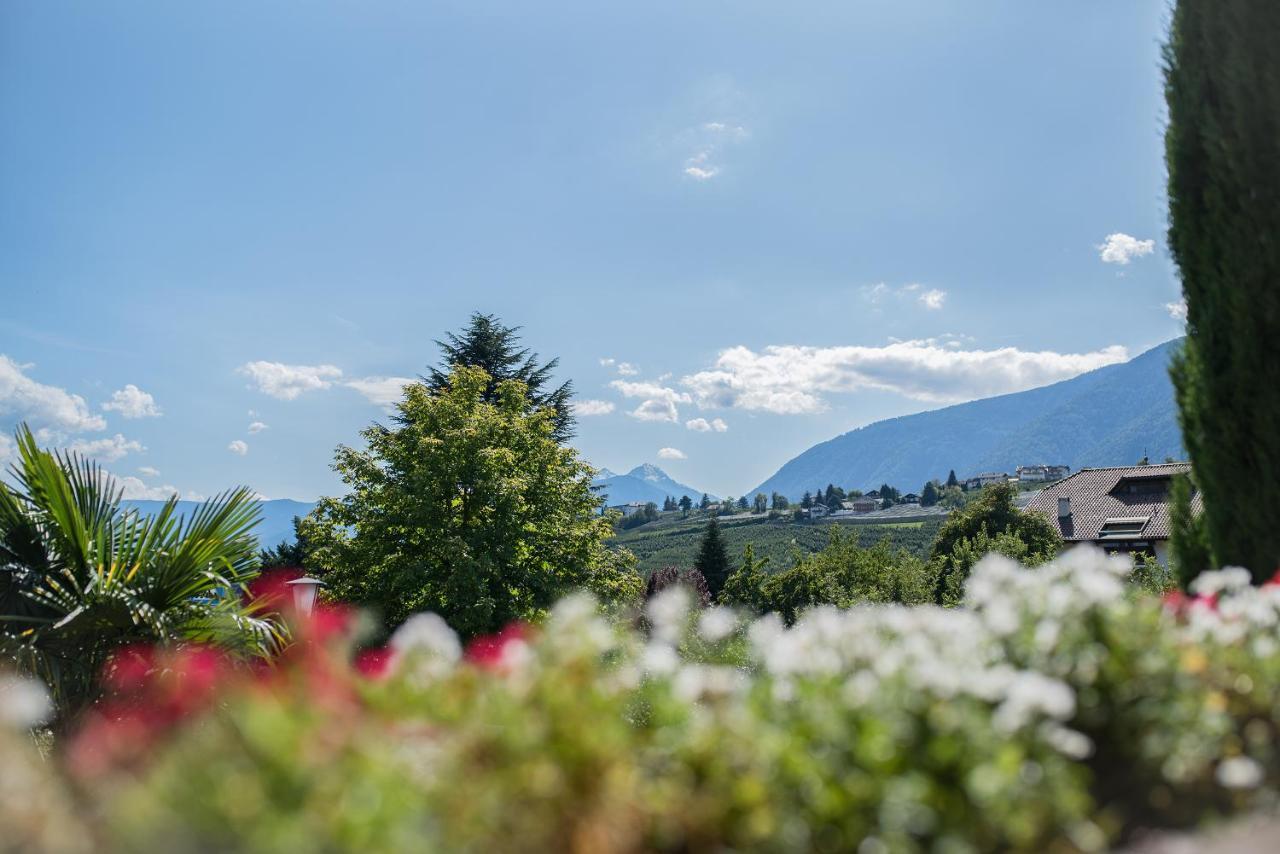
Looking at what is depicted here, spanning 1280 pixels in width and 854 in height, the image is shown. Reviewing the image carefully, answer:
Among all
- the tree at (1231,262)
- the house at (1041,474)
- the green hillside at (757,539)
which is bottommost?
the green hillside at (757,539)

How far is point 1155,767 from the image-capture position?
210cm

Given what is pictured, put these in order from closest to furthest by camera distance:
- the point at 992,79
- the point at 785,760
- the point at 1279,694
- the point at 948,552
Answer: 1. the point at 785,760
2. the point at 1279,694
3. the point at 992,79
4. the point at 948,552

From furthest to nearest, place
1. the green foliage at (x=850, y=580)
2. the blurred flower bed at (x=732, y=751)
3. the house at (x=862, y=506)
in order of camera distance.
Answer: the house at (x=862, y=506) < the green foliage at (x=850, y=580) < the blurred flower bed at (x=732, y=751)

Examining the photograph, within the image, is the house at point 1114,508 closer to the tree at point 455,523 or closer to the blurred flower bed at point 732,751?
the tree at point 455,523

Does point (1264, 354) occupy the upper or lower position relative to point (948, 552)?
upper

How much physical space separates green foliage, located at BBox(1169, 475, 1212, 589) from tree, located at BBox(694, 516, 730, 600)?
42155 mm

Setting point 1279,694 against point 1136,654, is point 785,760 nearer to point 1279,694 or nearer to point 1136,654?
point 1136,654

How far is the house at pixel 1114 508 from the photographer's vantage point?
3331 centimetres

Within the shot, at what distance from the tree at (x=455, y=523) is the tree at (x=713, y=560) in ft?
91.4

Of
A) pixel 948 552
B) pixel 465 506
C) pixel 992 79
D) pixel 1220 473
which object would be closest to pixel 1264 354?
pixel 1220 473

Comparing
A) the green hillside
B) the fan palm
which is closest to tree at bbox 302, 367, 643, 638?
the fan palm

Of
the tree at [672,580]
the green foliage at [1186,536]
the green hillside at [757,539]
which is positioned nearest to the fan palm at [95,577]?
the green foliage at [1186,536]

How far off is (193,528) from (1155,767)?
6049mm

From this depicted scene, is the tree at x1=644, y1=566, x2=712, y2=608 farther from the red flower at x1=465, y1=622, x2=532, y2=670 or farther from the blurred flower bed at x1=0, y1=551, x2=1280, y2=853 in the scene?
the blurred flower bed at x1=0, y1=551, x2=1280, y2=853
